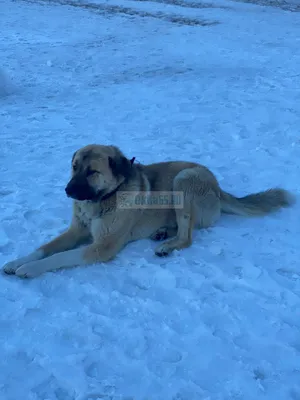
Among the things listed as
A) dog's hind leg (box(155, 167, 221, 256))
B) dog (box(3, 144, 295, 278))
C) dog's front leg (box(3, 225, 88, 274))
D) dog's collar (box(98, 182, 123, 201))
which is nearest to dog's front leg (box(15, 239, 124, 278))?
dog (box(3, 144, 295, 278))

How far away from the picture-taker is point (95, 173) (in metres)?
4.18

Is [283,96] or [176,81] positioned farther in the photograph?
[176,81]

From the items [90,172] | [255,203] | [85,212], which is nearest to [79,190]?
[90,172]

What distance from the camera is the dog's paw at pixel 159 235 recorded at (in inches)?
184

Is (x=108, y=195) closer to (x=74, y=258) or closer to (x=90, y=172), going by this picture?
(x=90, y=172)

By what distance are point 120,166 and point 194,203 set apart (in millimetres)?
832

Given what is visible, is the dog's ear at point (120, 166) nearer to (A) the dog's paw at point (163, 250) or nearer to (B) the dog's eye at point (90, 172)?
(B) the dog's eye at point (90, 172)

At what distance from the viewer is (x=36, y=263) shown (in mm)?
3969

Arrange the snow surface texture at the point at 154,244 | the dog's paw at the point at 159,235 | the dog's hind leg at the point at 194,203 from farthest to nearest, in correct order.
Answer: the dog's paw at the point at 159,235
the dog's hind leg at the point at 194,203
the snow surface texture at the point at 154,244

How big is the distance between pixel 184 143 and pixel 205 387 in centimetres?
449

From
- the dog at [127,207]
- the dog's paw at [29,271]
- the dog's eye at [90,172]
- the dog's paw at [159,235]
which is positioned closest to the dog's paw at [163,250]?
the dog at [127,207]

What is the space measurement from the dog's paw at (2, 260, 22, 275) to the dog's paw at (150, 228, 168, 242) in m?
1.28

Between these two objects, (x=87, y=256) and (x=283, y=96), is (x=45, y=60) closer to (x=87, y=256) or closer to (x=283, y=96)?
(x=283, y=96)

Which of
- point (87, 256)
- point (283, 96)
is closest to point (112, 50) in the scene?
point (283, 96)
